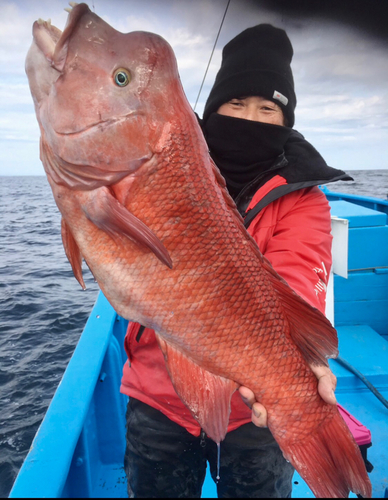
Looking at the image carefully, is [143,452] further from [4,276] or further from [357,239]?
[4,276]

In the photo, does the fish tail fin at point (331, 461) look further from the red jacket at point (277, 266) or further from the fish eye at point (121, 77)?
the fish eye at point (121, 77)

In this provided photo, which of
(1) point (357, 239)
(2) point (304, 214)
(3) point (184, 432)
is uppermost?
(2) point (304, 214)

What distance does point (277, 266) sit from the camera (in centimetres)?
171

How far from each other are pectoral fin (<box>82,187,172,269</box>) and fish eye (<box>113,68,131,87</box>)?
1.16 feet

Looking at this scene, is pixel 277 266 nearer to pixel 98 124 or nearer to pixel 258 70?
pixel 98 124

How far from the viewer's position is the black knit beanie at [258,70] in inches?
79.4

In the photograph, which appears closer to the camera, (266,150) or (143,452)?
(143,452)

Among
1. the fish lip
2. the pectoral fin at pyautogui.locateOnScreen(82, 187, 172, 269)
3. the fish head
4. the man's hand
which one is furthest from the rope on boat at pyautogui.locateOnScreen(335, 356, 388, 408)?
the fish lip

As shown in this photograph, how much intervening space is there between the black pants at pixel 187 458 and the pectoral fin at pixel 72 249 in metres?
0.78

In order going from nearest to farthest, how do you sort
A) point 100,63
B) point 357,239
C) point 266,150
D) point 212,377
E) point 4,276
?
point 100,63 → point 212,377 → point 266,150 → point 357,239 → point 4,276

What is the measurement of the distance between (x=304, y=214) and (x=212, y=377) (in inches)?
36.2

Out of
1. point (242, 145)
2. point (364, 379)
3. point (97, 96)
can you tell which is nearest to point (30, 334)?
point (364, 379)

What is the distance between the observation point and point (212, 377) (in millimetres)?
1431

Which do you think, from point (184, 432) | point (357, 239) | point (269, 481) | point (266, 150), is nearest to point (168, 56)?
point (266, 150)
